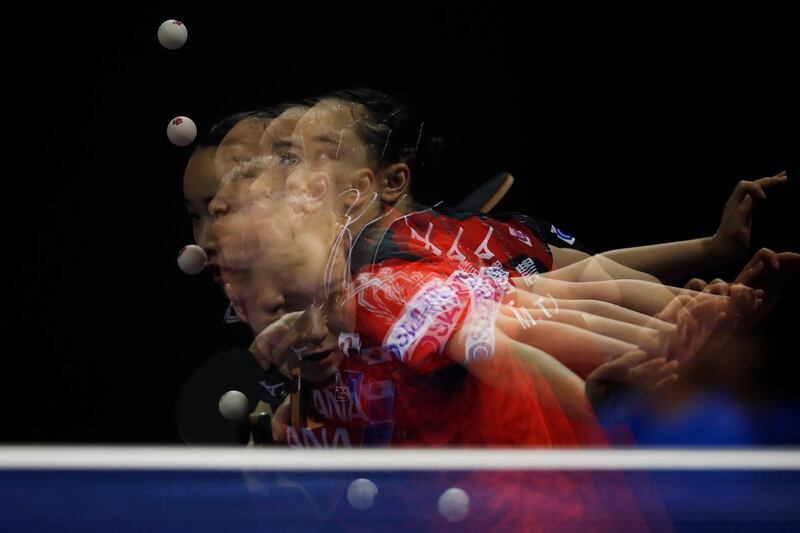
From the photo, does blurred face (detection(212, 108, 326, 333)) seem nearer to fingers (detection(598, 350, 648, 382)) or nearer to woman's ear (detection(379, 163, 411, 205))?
woman's ear (detection(379, 163, 411, 205))

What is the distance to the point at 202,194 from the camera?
7.15 feet

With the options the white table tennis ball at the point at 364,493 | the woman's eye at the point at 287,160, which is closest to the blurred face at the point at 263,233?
the woman's eye at the point at 287,160

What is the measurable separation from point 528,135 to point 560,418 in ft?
2.57

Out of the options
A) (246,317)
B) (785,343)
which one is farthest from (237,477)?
(785,343)

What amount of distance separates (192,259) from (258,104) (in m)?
0.38

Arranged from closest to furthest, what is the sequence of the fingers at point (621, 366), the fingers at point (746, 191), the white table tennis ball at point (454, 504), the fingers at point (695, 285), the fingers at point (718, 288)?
1. the fingers at point (621, 366)
2. the fingers at point (718, 288)
3. the fingers at point (695, 285)
4. the white table tennis ball at point (454, 504)
5. the fingers at point (746, 191)

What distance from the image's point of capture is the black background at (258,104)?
2.11 metres

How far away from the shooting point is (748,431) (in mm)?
2029

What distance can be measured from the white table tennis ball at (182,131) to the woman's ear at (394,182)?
1.60 ft

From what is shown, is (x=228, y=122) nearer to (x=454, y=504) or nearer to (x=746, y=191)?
(x=454, y=504)

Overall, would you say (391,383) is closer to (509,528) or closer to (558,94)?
(509,528)

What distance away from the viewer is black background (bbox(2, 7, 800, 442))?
6.93 feet

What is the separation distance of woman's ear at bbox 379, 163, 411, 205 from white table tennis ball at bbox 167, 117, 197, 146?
487mm

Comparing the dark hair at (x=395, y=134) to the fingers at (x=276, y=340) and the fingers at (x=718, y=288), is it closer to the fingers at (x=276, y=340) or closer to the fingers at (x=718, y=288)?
the fingers at (x=276, y=340)
